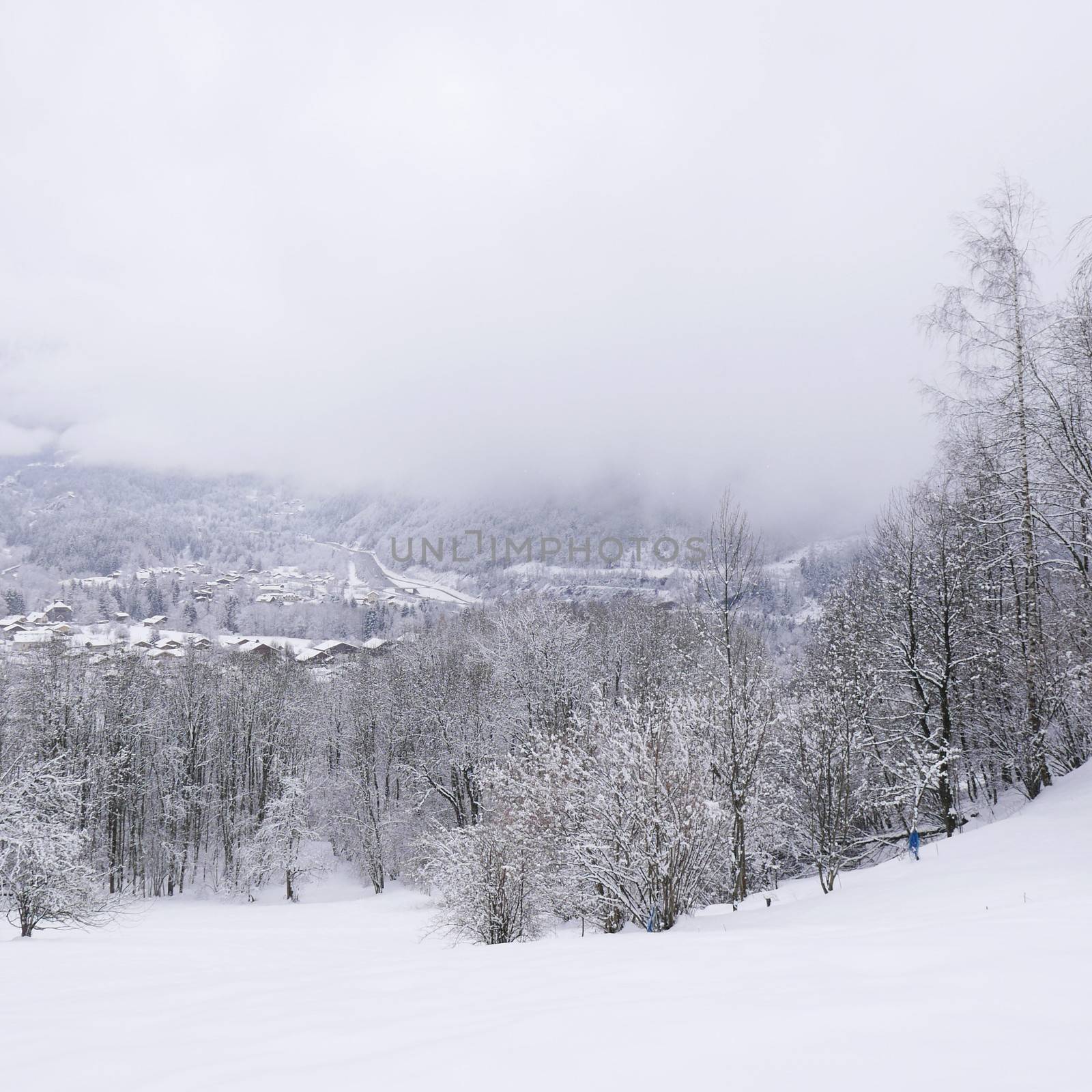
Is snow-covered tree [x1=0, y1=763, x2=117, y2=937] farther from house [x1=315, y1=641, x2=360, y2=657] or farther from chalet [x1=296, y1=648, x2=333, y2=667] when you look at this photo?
house [x1=315, y1=641, x2=360, y2=657]

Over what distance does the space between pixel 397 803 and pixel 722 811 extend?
90.6 ft

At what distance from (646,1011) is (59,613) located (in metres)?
145

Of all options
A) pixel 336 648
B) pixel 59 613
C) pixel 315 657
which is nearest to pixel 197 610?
pixel 59 613

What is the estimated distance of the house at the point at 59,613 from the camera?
11200 centimetres

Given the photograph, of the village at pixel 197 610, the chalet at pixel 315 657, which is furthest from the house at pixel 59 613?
the chalet at pixel 315 657

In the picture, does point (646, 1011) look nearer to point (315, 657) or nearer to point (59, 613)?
point (315, 657)

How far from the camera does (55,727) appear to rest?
28.8m

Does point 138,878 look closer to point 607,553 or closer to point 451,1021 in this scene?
point 451,1021

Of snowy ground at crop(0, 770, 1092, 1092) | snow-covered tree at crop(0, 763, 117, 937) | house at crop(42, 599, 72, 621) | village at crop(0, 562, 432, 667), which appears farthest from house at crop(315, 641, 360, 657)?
snowy ground at crop(0, 770, 1092, 1092)

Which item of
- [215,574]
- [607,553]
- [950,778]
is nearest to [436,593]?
[607,553]

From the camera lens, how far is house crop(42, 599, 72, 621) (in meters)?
112

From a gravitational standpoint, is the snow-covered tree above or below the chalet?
above

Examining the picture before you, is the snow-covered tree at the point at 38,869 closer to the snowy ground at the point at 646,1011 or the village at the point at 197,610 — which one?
the snowy ground at the point at 646,1011

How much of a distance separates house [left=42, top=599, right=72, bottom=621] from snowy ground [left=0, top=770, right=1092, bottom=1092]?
134 meters
